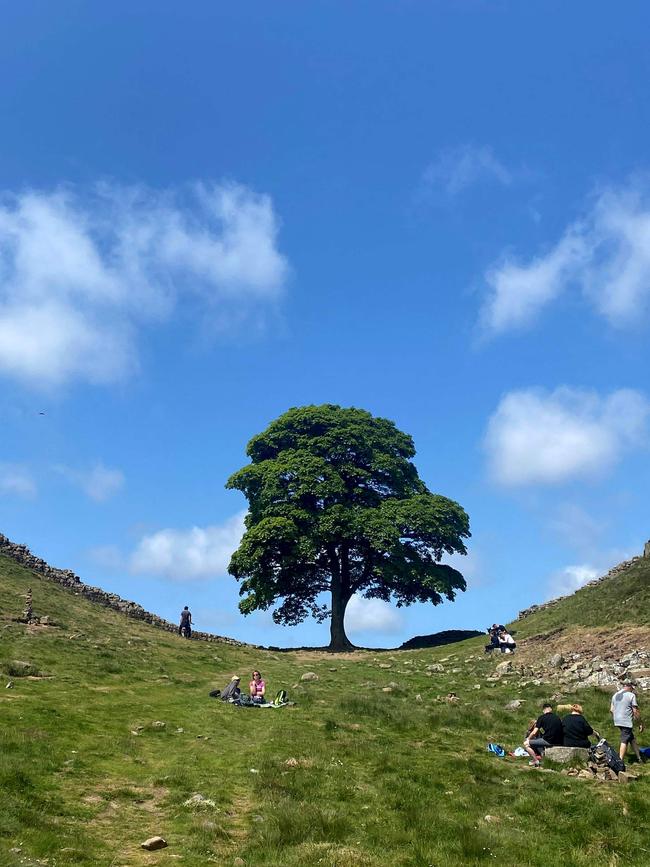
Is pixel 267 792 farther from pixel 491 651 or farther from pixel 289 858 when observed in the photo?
pixel 491 651

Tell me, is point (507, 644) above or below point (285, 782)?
above

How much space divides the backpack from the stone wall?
39.3m

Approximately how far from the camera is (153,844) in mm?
11430

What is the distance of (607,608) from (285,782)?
29736 millimetres

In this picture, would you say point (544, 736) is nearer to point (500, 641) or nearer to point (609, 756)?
point (609, 756)

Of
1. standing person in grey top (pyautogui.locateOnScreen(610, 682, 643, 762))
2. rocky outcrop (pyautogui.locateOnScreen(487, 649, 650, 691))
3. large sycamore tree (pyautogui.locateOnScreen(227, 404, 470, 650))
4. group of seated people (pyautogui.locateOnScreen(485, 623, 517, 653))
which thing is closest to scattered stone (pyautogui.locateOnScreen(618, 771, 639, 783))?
standing person in grey top (pyautogui.locateOnScreen(610, 682, 643, 762))

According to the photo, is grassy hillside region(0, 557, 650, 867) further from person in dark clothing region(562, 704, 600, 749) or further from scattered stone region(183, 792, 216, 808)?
person in dark clothing region(562, 704, 600, 749)

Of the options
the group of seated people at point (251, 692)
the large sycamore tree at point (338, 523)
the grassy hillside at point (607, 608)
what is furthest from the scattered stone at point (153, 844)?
the large sycamore tree at point (338, 523)

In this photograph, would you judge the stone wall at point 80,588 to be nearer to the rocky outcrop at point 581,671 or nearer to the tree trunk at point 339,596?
the tree trunk at point 339,596

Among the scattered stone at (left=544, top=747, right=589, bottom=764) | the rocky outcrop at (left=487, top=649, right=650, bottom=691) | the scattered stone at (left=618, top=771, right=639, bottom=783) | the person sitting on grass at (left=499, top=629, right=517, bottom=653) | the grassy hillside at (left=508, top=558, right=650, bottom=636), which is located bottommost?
the scattered stone at (left=618, top=771, right=639, bottom=783)

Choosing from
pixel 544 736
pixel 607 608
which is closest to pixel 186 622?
pixel 607 608

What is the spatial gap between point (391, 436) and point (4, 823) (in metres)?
51.5

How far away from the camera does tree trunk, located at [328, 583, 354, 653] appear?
5538 cm

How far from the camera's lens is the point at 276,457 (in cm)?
6109
